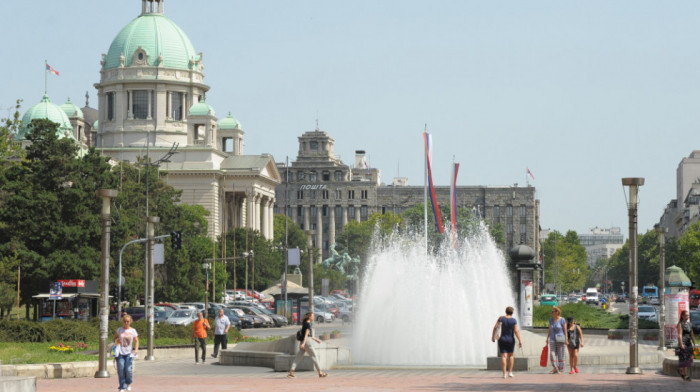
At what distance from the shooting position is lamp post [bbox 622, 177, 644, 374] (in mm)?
27953

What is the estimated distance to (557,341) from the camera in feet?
92.1

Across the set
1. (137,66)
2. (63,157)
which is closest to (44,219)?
(63,157)

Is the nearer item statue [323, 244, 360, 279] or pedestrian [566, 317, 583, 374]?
pedestrian [566, 317, 583, 374]

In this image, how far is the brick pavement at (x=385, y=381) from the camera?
24.0 metres

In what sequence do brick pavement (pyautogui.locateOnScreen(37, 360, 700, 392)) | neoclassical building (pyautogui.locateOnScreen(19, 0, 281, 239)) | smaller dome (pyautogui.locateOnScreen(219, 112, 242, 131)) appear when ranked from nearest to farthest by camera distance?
1. brick pavement (pyautogui.locateOnScreen(37, 360, 700, 392))
2. neoclassical building (pyautogui.locateOnScreen(19, 0, 281, 239))
3. smaller dome (pyautogui.locateOnScreen(219, 112, 242, 131))

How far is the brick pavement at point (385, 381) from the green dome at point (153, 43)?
11638 centimetres

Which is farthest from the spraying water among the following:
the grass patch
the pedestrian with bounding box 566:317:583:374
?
the grass patch

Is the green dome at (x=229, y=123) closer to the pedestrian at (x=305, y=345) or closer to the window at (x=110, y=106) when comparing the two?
the window at (x=110, y=106)

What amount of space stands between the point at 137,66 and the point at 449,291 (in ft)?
376

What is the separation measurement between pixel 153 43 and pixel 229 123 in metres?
16.2

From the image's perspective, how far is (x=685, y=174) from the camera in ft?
621

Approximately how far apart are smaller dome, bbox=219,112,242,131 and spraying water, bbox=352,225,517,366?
122 metres

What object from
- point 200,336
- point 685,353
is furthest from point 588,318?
point 685,353

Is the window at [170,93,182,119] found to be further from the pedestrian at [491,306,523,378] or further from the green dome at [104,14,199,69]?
the pedestrian at [491,306,523,378]
